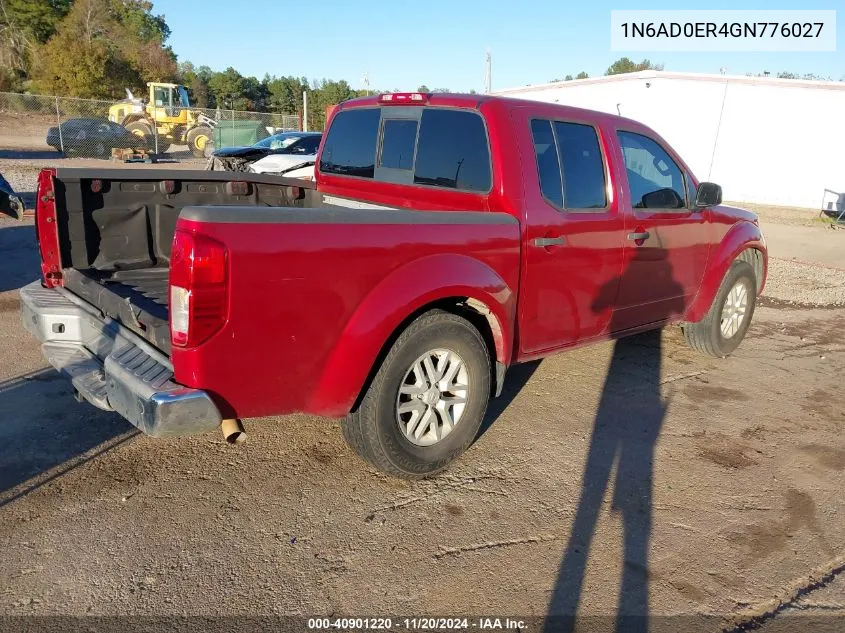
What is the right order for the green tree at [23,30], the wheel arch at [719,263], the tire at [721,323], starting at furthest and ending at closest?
the green tree at [23,30], the tire at [721,323], the wheel arch at [719,263]

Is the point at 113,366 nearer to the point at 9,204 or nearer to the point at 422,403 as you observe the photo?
the point at 422,403

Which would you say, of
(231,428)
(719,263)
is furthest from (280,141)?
(231,428)

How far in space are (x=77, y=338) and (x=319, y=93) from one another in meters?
57.6

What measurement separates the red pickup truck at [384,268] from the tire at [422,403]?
0.4 inches

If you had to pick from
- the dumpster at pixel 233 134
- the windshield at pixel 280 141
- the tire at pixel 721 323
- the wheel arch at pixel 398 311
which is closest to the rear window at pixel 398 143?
the wheel arch at pixel 398 311

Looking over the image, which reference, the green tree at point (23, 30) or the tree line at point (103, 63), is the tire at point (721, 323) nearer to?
the tree line at point (103, 63)

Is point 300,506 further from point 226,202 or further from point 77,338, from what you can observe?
point 226,202

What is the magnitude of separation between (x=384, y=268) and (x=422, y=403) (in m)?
0.83

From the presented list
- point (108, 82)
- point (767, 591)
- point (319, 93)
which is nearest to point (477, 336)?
point (767, 591)

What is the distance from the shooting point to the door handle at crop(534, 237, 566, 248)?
154 inches

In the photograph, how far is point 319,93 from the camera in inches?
2264

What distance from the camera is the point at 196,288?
8.61ft

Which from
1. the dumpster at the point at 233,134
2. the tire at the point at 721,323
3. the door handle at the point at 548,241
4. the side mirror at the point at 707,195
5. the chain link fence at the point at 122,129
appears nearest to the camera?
the door handle at the point at 548,241

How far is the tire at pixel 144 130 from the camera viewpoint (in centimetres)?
2736
